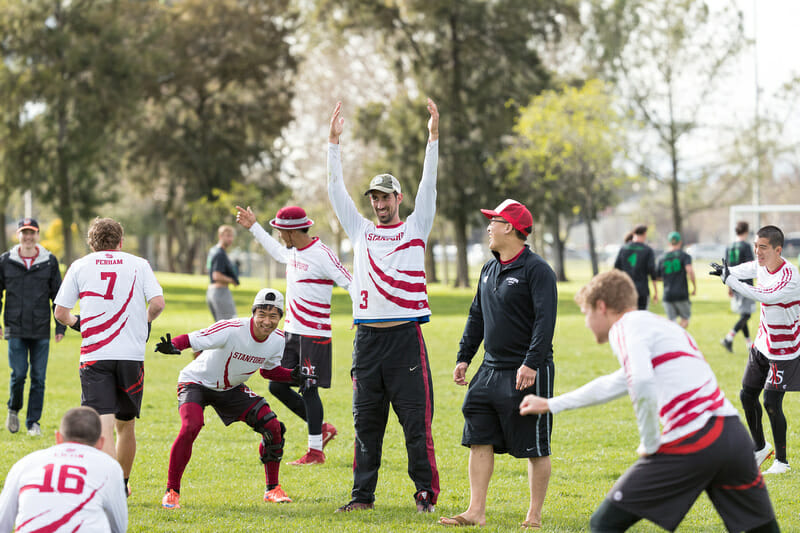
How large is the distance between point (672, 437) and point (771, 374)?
411cm

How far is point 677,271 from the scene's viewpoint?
59.6 ft

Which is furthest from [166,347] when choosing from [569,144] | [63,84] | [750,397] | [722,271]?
[569,144]

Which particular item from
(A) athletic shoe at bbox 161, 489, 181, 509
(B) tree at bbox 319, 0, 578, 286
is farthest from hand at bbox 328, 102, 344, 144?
(B) tree at bbox 319, 0, 578, 286

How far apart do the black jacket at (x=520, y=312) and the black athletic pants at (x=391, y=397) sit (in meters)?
Answer: 0.58

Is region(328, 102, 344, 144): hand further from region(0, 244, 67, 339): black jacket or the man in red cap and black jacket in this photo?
region(0, 244, 67, 339): black jacket

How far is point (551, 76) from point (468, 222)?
7.68 metres

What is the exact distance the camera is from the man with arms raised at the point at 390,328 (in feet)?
22.0

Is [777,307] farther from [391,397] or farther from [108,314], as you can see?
[108,314]

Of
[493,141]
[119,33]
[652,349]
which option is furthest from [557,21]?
[652,349]

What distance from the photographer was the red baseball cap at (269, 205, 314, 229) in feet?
28.6

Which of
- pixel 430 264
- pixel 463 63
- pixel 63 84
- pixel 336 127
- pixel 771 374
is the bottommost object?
pixel 430 264

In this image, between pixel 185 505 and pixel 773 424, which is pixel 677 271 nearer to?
pixel 773 424

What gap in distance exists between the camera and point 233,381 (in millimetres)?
7141

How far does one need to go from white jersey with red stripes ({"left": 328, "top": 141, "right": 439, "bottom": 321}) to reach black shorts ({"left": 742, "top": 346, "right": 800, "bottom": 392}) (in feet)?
10.5
